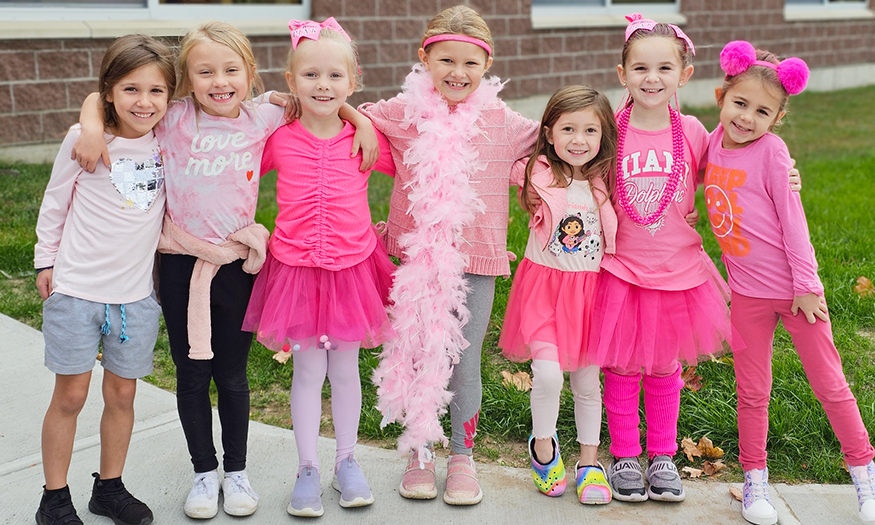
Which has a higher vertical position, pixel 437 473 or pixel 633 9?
pixel 633 9

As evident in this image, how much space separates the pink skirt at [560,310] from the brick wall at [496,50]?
187cm

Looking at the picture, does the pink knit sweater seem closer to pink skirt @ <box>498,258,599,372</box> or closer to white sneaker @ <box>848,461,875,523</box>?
pink skirt @ <box>498,258,599,372</box>

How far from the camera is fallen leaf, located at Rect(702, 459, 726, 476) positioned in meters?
3.26

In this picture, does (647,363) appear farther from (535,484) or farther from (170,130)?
(170,130)

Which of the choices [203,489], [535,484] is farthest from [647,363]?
[203,489]

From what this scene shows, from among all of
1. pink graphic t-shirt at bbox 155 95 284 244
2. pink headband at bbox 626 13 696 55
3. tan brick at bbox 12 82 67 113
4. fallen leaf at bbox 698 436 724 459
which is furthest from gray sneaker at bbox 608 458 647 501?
tan brick at bbox 12 82 67 113

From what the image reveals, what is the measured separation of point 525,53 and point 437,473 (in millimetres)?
7438

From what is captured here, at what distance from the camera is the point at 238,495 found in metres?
2.96

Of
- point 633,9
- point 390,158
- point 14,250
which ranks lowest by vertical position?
point 14,250

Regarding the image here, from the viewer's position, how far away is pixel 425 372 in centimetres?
302

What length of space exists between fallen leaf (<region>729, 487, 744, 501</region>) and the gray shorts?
2.21 m

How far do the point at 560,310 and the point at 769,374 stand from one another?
2.66 feet

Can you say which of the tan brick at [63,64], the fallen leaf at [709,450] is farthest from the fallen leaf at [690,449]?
the tan brick at [63,64]

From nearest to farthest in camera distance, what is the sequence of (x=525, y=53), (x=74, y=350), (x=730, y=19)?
(x=74, y=350), (x=525, y=53), (x=730, y=19)
